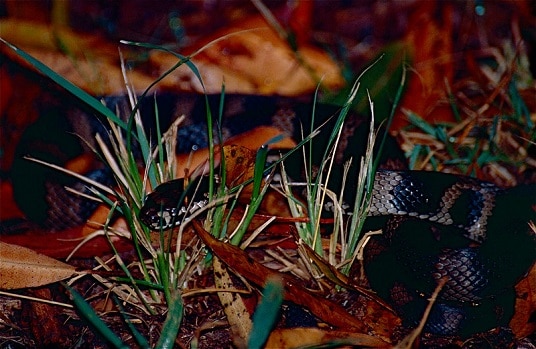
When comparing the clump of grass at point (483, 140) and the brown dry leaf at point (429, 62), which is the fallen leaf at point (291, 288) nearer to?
the clump of grass at point (483, 140)

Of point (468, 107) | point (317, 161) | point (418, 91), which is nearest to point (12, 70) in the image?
point (317, 161)

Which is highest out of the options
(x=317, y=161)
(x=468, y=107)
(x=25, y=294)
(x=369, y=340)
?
(x=468, y=107)

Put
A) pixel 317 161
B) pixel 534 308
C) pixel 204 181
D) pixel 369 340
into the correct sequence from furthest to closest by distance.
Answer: pixel 317 161, pixel 204 181, pixel 534 308, pixel 369 340

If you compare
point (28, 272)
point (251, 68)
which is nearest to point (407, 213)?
point (251, 68)

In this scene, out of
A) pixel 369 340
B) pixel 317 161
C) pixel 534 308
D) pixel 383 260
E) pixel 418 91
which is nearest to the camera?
pixel 369 340

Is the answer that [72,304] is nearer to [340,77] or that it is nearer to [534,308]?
[534,308]

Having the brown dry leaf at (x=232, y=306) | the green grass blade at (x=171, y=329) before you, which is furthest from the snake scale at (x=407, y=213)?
the green grass blade at (x=171, y=329)
